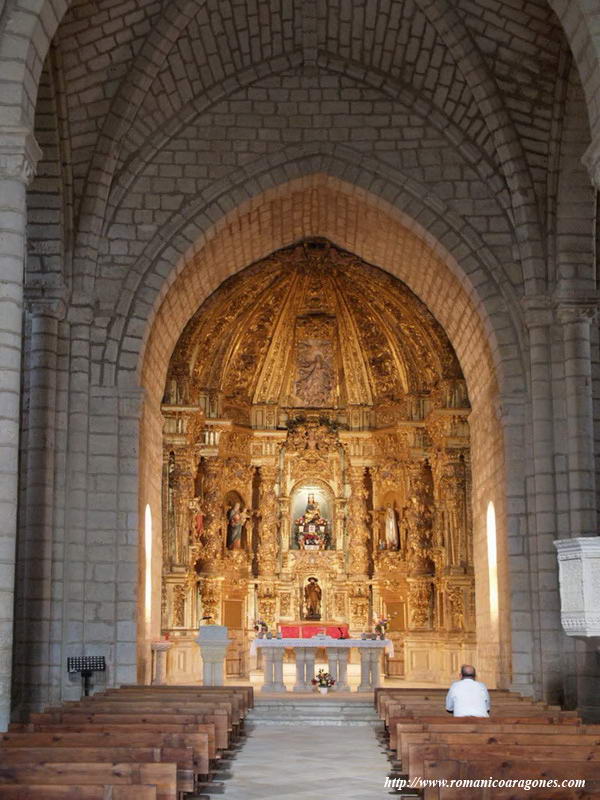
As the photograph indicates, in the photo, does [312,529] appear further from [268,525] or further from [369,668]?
[369,668]

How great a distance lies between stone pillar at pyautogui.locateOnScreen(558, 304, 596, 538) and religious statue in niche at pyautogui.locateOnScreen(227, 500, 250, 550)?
1168 centimetres

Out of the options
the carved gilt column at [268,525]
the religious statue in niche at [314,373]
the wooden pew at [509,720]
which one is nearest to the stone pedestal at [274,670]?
the carved gilt column at [268,525]

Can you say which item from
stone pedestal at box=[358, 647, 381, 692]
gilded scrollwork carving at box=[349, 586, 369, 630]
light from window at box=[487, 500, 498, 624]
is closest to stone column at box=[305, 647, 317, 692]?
stone pedestal at box=[358, 647, 381, 692]

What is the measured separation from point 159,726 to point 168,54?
10.9m

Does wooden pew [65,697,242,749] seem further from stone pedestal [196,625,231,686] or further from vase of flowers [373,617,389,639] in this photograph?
vase of flowers [373,617,389,639]

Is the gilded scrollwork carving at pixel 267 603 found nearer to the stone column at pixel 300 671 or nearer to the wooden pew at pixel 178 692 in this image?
the stone column at pixel 300 671

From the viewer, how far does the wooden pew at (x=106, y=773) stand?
6723mm

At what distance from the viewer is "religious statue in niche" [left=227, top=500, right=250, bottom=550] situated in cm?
2633

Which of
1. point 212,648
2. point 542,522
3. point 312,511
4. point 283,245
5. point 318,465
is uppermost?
point 283,245

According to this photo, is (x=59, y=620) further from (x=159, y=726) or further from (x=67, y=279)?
(x=159, y=726)

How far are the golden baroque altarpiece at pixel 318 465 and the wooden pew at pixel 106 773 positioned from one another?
637 inches

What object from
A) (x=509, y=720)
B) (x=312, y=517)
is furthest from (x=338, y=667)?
(x=509, y=720)

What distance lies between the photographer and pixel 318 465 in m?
27.5

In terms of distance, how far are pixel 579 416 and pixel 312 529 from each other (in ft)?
39.9
